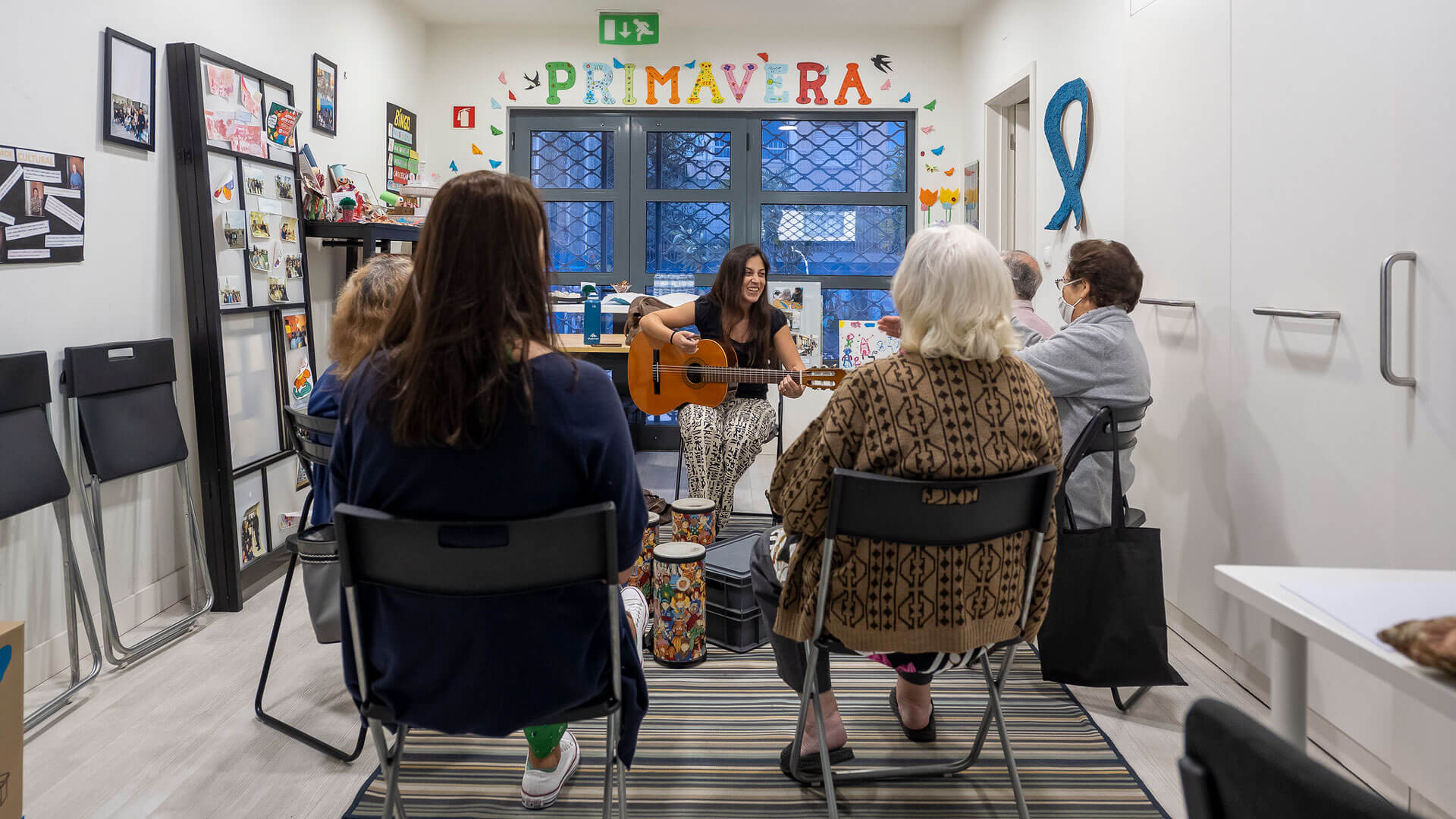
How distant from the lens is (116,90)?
278 centimetres

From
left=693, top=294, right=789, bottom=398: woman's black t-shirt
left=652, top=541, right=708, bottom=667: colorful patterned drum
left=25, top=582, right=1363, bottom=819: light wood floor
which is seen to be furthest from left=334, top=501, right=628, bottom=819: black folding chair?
left=693, top=294, right=789, bottom=398: woman's black t-shirt

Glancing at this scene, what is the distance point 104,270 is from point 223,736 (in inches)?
57.2

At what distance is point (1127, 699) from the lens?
2.44 m

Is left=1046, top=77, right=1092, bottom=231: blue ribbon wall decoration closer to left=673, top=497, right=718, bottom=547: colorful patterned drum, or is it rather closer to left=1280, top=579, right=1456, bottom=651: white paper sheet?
left=673, top=497, right=718, bottom=547: colorful patterned drum

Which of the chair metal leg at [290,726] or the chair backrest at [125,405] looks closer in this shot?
the chair metal leg at [290,726]

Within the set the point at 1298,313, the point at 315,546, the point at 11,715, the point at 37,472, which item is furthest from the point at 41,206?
the point at 1298,313

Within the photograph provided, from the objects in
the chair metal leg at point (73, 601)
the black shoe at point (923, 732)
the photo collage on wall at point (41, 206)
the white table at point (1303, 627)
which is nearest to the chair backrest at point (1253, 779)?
the white table at point (1303, 627)

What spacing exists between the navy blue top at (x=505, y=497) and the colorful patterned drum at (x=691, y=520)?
1626mm

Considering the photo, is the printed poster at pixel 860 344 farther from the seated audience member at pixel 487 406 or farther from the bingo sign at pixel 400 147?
the seated audience member at pixel 487 406

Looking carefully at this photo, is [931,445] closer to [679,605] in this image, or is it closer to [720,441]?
[679,605]

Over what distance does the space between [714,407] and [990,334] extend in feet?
7.30

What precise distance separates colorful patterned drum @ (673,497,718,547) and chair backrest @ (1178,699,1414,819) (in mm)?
2460

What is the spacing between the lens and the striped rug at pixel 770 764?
1.93 m

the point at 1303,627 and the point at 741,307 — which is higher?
the point at 741,307
